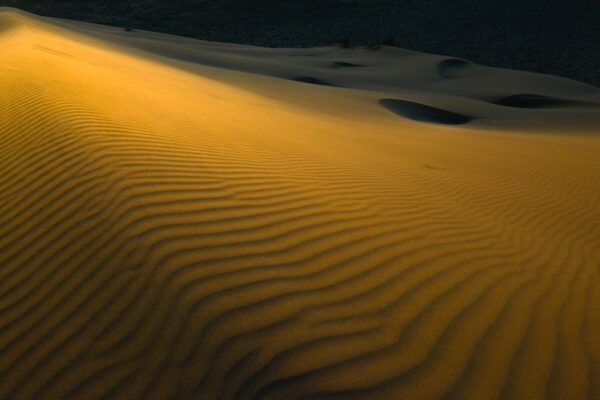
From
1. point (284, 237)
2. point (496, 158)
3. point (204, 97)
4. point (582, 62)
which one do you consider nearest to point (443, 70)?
point (582, 62)

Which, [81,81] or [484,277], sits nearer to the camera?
[484,277]

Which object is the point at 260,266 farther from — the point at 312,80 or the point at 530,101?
the point at 530,101

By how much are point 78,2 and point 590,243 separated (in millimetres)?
41553

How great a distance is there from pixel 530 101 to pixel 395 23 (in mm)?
23746

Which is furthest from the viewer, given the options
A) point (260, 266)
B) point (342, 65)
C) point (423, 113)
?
point (342, 65)

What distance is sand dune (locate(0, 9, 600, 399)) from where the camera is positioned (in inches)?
79.0

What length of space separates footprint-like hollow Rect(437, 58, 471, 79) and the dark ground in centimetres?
737

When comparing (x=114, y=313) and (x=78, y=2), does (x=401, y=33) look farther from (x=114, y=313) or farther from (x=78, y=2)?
(x=114, y=313)

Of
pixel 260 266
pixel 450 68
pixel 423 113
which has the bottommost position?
pixel 260 266

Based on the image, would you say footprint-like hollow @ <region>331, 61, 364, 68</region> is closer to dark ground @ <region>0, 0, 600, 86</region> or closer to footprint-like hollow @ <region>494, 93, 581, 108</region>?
footprint-like hollow @ <region>494, 93, 581, 108</region>

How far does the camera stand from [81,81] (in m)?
5.01

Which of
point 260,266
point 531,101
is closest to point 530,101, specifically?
point 531,101

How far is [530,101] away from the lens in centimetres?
1431

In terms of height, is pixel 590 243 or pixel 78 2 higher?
pixel 78 2
